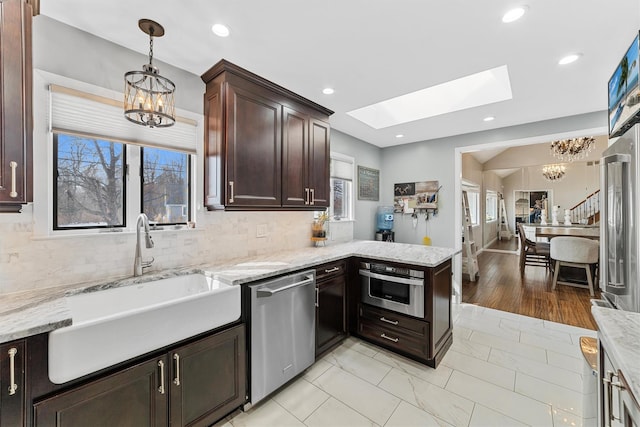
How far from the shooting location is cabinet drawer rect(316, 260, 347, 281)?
2.39m

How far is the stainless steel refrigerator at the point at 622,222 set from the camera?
4.32ft

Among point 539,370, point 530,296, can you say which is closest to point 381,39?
point 539,370

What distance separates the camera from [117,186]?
1911mm

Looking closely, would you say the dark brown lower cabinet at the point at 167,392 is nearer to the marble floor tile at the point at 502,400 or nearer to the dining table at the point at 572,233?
the marble floor tile at the point at 502,400

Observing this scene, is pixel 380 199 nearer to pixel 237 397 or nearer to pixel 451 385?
pixel 451 385

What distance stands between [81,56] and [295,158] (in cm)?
169

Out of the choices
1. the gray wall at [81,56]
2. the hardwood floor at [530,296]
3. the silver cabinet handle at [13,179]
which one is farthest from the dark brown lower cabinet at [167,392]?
the hardwood floor at [530,296]

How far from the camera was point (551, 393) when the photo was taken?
2.04 meters

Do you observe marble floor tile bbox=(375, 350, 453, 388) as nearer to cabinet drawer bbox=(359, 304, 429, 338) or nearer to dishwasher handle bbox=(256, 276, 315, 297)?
cabinet drawer bbox=(359, 304, 429, 338)

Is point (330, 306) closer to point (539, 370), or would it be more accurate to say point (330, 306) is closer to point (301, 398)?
point (301, 398)

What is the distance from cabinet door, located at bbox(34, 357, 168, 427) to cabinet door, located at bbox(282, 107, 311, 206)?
5.27 ft

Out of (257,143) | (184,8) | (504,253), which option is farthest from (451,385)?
(504,253)

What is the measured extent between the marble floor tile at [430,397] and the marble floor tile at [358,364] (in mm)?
82

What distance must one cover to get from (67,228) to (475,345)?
370cm
